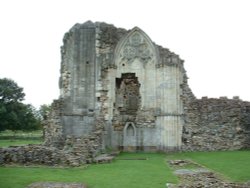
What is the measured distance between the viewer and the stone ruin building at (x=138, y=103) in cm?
2109

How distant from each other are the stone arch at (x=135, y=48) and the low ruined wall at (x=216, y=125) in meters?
3.55

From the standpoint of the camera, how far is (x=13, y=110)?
52469 mm

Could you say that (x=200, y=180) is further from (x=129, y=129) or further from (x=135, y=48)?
(x=135, y=48)

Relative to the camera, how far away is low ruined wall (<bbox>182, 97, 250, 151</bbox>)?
21.1 metres

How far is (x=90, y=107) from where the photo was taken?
70.7ft

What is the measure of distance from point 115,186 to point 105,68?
12314mm

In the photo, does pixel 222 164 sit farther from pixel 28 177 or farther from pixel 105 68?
pixel 105 68

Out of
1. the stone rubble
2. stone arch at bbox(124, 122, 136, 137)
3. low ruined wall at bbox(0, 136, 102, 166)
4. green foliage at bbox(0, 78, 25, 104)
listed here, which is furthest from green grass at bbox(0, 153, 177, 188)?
green foliage at bbox(0, 78, 25, 104)

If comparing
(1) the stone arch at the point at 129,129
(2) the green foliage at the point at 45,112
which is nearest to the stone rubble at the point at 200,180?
(1) the stone arch at the point at 129,129

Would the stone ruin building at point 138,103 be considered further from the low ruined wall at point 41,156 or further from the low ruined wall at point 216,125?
the low ruined wall at point 41,156

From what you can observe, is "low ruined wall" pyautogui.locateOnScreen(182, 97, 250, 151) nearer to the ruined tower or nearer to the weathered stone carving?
the ruined tower

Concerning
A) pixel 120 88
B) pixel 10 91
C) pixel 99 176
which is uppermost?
pixel 10 91

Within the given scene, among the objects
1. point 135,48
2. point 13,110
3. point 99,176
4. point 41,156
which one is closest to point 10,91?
point 13,110

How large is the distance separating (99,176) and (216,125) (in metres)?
11.3
